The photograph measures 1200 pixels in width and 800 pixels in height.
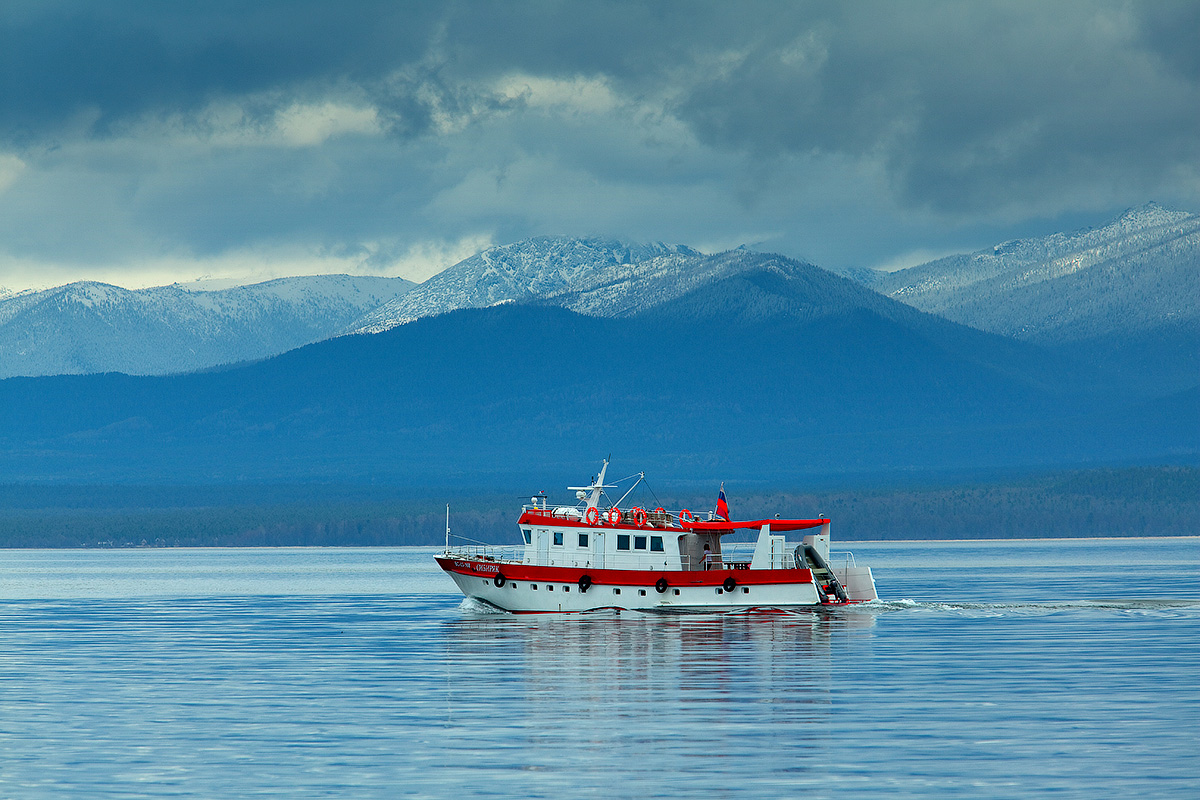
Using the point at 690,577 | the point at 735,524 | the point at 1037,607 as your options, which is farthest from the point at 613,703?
the point at 1037,607

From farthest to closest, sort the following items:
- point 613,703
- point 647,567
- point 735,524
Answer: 1. point 647,567
2. point 735,524
3. point 613,703

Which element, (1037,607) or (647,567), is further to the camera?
(1037,607)

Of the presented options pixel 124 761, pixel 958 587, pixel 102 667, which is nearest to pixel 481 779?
pixel 124 761

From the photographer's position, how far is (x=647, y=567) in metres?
84.7

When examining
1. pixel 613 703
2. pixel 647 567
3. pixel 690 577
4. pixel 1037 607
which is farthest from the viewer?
pixel 1037 607

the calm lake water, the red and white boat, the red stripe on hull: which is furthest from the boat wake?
the red stripe on hull

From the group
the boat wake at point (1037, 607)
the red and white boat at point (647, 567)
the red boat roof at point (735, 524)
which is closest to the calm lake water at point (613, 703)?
the boat wake at point (1037, 607)

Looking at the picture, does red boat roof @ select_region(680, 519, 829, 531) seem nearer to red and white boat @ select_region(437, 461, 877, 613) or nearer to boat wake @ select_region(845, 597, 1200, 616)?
red and white boat @ select_region(437, 461, 877, 613)

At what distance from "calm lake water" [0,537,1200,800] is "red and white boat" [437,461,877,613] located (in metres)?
1.56

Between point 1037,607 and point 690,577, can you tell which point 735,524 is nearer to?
point 690,577

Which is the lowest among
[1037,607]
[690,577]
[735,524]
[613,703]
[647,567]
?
[613,703]

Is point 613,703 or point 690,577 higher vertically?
point 690,577

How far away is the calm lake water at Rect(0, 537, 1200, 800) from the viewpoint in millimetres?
37500

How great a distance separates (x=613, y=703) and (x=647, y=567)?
3412cm
